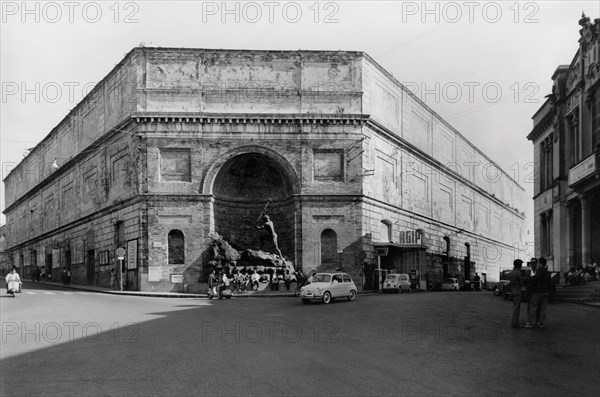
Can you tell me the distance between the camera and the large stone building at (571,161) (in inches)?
1195

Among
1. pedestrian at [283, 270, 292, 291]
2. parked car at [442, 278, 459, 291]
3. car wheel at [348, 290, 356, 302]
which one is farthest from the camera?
parked car at [442, 278, 459, 291]

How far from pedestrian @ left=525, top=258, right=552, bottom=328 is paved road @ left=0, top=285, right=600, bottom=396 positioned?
468mm

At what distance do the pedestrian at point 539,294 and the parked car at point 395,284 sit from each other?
20934 millimetres

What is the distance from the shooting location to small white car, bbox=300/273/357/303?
23.6 metres

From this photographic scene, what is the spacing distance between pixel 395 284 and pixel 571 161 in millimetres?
12539

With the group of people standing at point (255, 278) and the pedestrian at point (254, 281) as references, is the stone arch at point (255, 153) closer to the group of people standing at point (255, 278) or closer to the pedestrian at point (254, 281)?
the group of people standing at point (255, 278)

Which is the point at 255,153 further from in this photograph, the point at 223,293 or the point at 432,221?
the point at 432,221

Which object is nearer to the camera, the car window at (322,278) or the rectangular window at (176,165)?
the car window at (322,278)

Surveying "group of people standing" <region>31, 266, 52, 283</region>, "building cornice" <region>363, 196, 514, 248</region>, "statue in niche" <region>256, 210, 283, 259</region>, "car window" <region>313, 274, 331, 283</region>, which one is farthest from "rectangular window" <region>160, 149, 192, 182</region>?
"group of people standing" <region>31, 266, 52, 283</region>

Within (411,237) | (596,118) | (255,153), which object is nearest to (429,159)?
(411,237)

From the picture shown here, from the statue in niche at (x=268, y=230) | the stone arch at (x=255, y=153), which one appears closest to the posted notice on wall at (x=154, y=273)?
the stone arch at (x=255, y=153)

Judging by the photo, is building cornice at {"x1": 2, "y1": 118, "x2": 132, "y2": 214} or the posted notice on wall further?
building cornice at {"x1": 2, "y1": 118, "x2": 132, "y2": 214}

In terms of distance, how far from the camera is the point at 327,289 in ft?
78.6

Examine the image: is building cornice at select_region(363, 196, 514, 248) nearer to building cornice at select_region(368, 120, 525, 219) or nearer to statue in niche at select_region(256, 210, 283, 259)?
building cornice at select_region(368, 120, 525, 219)
